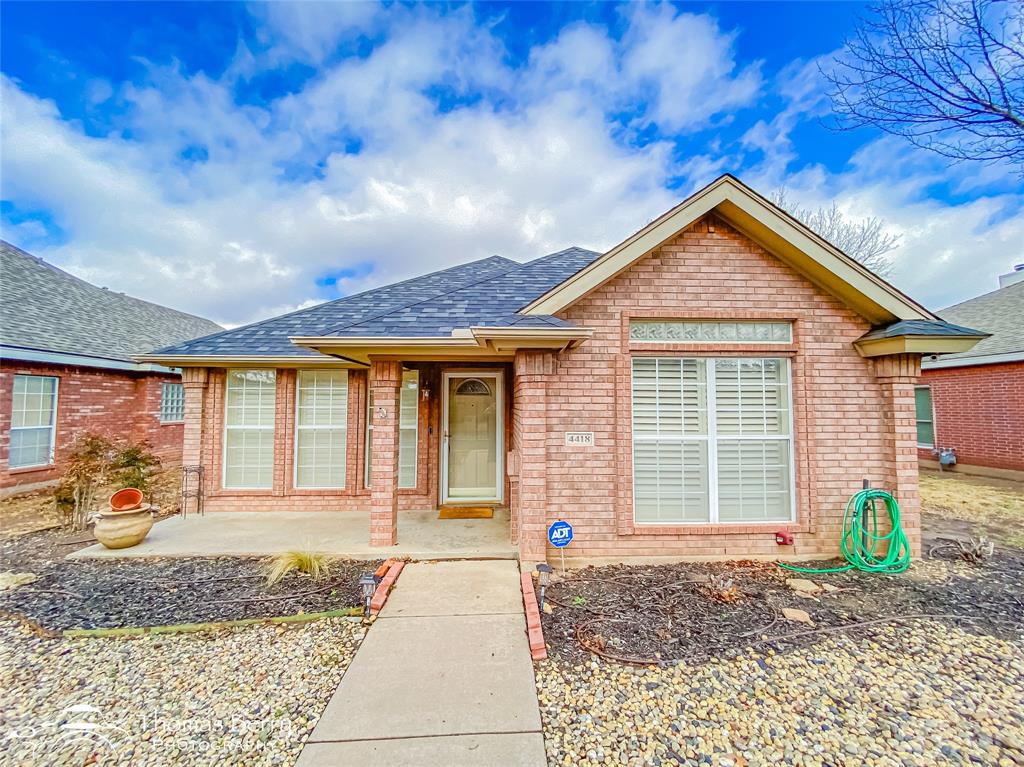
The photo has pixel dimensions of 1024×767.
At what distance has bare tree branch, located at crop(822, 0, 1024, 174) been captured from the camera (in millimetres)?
5137

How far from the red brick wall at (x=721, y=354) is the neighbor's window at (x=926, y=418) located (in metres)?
10.4

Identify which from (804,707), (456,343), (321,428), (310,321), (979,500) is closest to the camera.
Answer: (804,707)

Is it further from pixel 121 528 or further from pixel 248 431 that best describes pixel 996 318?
pixel 121 528

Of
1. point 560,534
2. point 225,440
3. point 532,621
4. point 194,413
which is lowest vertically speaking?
point 532,621

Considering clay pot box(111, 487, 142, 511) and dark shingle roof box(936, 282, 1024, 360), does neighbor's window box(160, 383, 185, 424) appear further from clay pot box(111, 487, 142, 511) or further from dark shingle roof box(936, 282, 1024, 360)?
dark shingle roof box(936, 282, 1024, 360)

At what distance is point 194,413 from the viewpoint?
7344 millimetres

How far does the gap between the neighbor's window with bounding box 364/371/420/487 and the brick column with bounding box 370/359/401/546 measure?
6.76 feet

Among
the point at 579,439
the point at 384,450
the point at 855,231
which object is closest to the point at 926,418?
the point at 855,231

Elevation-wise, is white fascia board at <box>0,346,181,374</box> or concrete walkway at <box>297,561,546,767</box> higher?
white fascia board at <box>0,346,181,374</box>

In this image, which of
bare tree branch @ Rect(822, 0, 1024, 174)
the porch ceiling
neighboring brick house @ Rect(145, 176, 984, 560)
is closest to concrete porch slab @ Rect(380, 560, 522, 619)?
neighboring brick house @ Rect(145, 176, 984, 560)

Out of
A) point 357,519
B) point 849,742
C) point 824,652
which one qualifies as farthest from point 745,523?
point 357,519

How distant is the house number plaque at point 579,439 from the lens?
505cm

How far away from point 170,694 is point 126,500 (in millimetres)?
4260

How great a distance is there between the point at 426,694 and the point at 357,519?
4.57 metres
